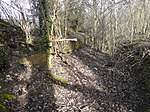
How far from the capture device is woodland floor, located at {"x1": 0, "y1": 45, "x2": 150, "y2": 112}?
26.6ft

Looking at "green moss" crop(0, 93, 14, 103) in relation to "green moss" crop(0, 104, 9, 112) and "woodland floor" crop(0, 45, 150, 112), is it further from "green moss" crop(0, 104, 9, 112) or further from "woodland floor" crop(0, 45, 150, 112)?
"green moss" crop(0, 104, 9, 112)

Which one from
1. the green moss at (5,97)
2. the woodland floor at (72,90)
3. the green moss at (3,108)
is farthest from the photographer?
the woodland floor at (72,90)

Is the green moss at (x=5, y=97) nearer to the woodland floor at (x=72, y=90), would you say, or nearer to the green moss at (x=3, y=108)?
the woodland floor at (x=72, y=90)

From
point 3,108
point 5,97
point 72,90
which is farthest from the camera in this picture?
point 72,90

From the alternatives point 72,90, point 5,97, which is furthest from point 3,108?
point 72,90

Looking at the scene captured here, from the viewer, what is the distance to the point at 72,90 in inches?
369

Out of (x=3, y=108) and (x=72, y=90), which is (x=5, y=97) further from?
(x=72, y=90)

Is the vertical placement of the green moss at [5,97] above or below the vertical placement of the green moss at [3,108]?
above

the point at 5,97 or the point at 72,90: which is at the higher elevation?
the point at 5,97

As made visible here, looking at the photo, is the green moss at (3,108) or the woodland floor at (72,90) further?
the woodland floor at (72,90)

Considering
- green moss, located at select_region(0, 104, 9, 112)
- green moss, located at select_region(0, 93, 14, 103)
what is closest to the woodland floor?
green moss, located at select_region(0, 93, 14, 103)

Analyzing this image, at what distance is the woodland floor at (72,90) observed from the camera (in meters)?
8.09

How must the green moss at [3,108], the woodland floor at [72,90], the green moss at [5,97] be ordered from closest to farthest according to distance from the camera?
the green moss at [3,108] → the green moss at [5,97] → the woodland floor at [72,90]

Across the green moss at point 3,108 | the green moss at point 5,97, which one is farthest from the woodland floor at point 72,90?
the green moss at point 3,108
